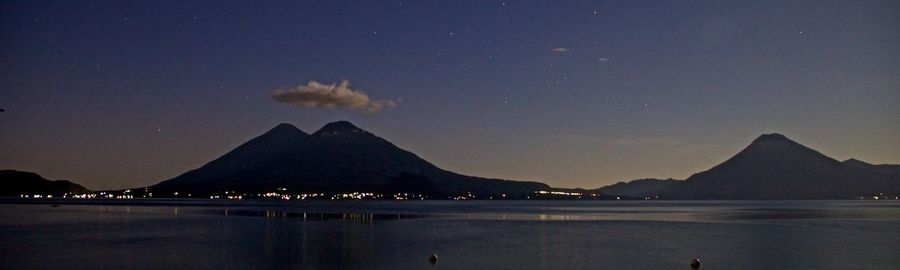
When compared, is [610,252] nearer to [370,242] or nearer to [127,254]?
[370,242]

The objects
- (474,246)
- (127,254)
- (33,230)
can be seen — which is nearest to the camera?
(127,254)

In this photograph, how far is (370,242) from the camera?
119 feet

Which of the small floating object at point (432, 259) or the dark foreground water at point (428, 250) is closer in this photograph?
the dark foreground water at point (428, 250)

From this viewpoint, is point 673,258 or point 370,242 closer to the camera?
point 673,258

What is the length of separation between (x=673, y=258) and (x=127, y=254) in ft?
69.3

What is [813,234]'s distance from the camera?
149ft

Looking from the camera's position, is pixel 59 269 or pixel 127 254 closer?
pixel 59 269

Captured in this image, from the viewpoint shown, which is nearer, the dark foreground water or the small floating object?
the dark foreground water

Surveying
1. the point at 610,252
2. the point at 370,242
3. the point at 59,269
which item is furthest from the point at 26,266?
the point at 610,252

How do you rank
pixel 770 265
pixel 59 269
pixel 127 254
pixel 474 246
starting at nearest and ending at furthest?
pixel 59 269 → pixel 770 265 → pixel 127 254 → pixel 474 246

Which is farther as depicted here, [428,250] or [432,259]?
[428,250]

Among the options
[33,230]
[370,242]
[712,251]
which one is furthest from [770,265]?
[33,230]

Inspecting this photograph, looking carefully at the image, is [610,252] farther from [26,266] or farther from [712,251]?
[26,266]

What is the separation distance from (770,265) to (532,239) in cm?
1392
